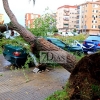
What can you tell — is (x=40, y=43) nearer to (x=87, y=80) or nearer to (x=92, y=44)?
(x=87, y=80)

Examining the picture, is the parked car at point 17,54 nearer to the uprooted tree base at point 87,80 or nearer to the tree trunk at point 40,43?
the tree trunk at point 40,43

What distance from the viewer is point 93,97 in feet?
15.6

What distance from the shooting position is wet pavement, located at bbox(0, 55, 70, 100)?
6377 mm

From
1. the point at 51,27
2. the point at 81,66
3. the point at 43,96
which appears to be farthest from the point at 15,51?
the point at 81,66

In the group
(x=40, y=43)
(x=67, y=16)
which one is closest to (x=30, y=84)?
(x=40, y=43)

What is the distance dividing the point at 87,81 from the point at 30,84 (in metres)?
3.23

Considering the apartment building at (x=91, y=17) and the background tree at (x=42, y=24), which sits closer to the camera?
the background tree at (x=42, y=24)

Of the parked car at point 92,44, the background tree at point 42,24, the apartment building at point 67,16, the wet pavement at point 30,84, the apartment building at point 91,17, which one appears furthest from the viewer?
the apartment building at point 67,16

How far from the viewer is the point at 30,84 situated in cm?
758

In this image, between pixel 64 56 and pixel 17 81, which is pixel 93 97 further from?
pixel 17 81

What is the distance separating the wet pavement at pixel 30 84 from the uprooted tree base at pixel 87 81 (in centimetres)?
159

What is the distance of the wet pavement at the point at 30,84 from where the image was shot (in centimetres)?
638

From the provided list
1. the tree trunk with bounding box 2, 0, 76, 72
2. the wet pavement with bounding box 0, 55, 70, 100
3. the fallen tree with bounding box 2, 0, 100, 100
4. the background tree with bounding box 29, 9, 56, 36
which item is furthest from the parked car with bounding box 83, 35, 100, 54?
the fallen tree with bounding box 2, 0, 100, 100

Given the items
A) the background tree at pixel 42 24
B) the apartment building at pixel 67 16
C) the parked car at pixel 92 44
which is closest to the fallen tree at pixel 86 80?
the background tree at pixel 42 24
